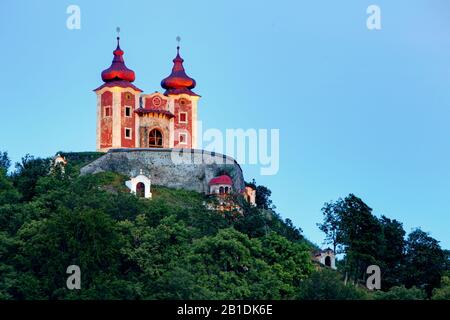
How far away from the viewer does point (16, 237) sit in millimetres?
73125

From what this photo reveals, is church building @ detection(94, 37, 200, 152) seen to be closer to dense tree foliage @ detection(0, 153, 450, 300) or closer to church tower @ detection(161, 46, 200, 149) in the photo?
church tower @ detection(161, 46, 200, 149)

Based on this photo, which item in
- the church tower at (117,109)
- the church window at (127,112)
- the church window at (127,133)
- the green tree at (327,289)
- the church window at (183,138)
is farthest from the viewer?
the church window at (183,138)

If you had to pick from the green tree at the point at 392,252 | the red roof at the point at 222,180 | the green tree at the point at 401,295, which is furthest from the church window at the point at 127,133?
the green tree at the point at 401,295

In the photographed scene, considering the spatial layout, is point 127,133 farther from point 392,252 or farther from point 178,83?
point 392,252

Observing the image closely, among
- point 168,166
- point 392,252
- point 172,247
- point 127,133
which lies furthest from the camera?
point 127,133

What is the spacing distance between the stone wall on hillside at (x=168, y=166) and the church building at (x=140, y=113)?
11.0ft

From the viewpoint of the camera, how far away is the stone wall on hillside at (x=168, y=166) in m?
88.6

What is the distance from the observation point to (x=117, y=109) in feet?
306

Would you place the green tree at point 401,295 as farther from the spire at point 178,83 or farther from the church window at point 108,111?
the spire at point 178,83

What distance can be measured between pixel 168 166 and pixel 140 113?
5.72 metres

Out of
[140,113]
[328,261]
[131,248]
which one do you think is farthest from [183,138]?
[131,248]

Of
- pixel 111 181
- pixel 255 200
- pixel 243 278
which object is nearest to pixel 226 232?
pixel 243 278

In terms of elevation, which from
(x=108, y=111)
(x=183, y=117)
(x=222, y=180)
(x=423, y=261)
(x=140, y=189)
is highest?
(x=108, y=111)

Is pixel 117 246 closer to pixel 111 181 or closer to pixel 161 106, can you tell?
pixel 111 181
